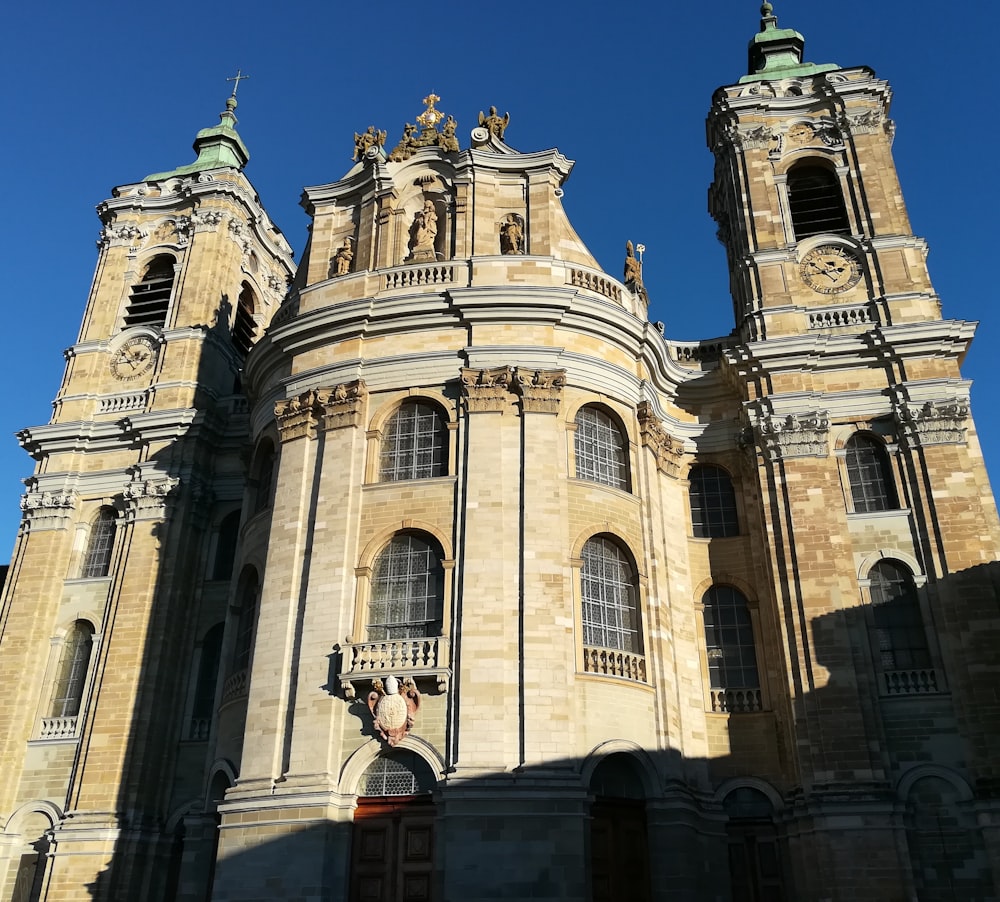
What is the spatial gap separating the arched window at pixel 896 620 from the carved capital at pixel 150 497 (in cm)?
1680

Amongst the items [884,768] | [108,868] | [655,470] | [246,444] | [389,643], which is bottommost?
[108,868]

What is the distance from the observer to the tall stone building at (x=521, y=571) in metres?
17.8

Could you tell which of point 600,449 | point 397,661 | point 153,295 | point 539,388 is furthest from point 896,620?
point 153,295

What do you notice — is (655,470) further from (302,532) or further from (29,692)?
(29,692)

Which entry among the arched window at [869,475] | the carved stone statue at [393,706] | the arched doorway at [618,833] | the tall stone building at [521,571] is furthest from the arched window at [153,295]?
the arched window at [869,475]

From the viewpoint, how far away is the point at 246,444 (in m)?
24.7

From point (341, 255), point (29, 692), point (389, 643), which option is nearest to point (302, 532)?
point (389, 643)

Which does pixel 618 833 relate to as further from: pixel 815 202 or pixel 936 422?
pixel 815 202

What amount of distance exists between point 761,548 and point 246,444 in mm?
12694

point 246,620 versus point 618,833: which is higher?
point 246,620

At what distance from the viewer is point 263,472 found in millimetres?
23562

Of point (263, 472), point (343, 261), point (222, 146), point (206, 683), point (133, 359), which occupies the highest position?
point (222, 146)

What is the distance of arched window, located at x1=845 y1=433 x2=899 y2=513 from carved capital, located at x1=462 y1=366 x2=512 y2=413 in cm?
812

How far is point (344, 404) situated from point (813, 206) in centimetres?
1436
